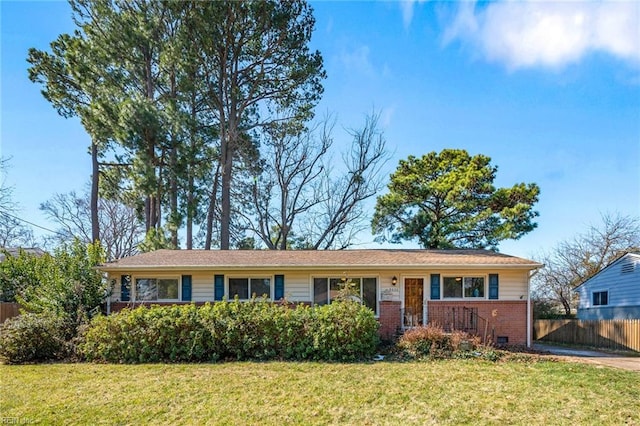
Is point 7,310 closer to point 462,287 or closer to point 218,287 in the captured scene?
point 218,287

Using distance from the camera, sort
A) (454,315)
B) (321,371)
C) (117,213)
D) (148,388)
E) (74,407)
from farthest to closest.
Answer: (117,213) < (454,315) < (321,371) < (148,388) < (74,407)

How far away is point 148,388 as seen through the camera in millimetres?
7180

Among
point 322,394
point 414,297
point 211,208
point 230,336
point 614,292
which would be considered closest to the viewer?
point 322,394

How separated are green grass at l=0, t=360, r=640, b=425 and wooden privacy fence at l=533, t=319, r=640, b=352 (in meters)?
5.23

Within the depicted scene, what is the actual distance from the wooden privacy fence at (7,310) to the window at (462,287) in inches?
567

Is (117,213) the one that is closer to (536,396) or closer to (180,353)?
(180,353)

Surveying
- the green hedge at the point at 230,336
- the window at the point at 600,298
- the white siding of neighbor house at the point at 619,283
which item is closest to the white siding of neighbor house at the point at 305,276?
the green hedge at the point at 230,336

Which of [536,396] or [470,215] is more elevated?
[470,215]

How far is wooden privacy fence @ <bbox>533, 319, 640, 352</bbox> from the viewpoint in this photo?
40.8 ft

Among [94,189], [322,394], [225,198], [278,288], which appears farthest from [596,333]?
[94,189]

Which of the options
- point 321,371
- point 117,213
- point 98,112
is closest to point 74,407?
point 321,371

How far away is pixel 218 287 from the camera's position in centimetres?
1250

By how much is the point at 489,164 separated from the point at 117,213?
2455 centimetres

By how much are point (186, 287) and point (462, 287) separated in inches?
344
